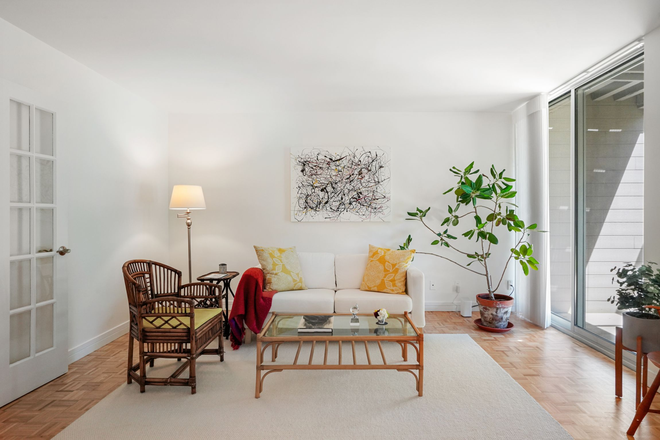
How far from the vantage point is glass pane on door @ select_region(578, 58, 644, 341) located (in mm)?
3059

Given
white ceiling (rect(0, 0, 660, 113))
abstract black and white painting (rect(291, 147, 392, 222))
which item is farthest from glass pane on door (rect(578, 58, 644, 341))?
abstract black and white painting (rect(291, 147, 392, 222))

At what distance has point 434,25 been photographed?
8.72ft

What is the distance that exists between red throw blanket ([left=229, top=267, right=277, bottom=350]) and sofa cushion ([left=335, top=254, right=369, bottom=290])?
962mm

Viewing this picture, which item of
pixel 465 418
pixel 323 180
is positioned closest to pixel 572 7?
pixel 465 418

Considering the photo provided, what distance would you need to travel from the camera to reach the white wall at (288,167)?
484 centimetres

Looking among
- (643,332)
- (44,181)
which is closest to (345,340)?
(643,332)

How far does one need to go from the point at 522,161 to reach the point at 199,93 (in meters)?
3.82

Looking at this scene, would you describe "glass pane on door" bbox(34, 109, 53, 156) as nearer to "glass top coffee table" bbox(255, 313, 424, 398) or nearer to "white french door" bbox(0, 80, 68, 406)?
"white french door" bbox(0, 80, 68, 406)

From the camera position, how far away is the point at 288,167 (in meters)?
4.84

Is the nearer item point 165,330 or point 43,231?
point 165,330

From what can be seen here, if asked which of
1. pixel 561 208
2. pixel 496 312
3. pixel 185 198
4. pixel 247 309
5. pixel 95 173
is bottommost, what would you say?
pixel 496 312

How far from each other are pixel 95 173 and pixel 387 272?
9.71ft

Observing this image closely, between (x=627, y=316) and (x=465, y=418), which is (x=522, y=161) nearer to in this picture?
(x=627, y=316)

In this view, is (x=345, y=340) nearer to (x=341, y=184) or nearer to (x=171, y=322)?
(x=171, y=322)
